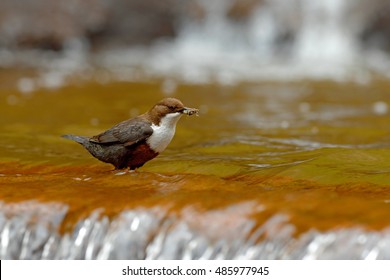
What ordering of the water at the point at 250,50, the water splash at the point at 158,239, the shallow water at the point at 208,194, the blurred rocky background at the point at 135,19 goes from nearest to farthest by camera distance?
the water splash at the point at 158,239
the shallow water at the point at 208,194
the water at the point at 250,50
the blurred rocky background at the point at 135,19

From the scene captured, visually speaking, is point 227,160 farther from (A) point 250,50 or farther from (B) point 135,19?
(B) point 135,19

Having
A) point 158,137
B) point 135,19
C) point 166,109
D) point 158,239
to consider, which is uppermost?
point 135,19

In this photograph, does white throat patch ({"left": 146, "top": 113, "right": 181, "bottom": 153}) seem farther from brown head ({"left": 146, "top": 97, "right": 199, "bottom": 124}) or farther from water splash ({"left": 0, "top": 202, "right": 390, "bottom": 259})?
water splash ({"left": 0, "top": 202, "right": 390, "bottom": 259})

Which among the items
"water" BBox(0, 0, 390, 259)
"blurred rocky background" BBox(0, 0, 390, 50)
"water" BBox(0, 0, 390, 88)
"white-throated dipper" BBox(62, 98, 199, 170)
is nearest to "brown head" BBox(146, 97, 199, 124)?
"white-throated dipper" BBox(62, 98, 199, 170)

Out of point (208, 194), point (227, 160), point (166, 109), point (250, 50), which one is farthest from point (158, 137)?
point (250, 50)

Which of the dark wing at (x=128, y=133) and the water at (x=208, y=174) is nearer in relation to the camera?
the water at (x=208, y=174)

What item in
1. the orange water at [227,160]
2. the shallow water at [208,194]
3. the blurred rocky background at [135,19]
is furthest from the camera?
the blurred rocky background at [135,19]

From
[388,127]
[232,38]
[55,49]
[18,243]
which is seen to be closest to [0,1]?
[55,49]

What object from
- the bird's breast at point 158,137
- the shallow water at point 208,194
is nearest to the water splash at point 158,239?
the shallow water at point 208,194

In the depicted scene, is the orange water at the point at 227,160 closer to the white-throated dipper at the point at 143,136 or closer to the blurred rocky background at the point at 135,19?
the white-throated dipper at the point at 143,136
